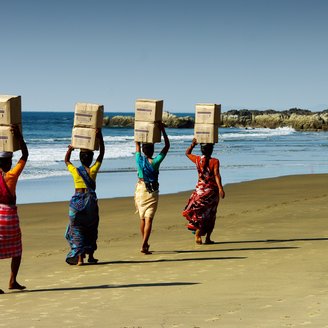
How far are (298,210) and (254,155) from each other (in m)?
26.4

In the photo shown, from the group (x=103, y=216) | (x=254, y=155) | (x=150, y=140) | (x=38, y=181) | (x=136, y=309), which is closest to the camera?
(x=136, y=309)

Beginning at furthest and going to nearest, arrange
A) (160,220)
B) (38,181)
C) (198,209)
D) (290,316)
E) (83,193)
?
(38,181) → (160,220) → (198,209) → (83,193) → (290,316)

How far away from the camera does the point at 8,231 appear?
816 centimetres

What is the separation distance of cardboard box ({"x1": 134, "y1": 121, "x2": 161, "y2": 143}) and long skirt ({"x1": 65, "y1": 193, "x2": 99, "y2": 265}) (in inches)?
48.2

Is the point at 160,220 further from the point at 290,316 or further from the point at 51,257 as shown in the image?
the point at 290,316

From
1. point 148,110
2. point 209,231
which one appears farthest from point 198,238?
point 148,110

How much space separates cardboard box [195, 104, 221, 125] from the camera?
37.6 feet

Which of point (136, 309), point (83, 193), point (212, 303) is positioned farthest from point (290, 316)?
point (83, 193)

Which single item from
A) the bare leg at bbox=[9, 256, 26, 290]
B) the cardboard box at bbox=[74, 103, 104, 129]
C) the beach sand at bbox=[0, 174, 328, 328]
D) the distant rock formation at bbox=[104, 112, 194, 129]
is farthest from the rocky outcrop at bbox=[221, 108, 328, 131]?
the bare leg at bbox=[9, 256, 26, 290]

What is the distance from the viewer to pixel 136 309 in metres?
7.25

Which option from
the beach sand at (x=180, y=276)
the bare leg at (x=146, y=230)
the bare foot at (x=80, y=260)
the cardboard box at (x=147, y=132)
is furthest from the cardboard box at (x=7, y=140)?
the bare leg at (x=146, y=230)

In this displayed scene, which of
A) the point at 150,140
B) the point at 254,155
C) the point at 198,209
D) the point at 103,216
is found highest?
the point at 150,140

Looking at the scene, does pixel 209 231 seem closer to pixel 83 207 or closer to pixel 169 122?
pixel 83 207

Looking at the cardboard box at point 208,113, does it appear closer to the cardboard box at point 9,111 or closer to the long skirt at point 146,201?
the long skirt at point 146,201
